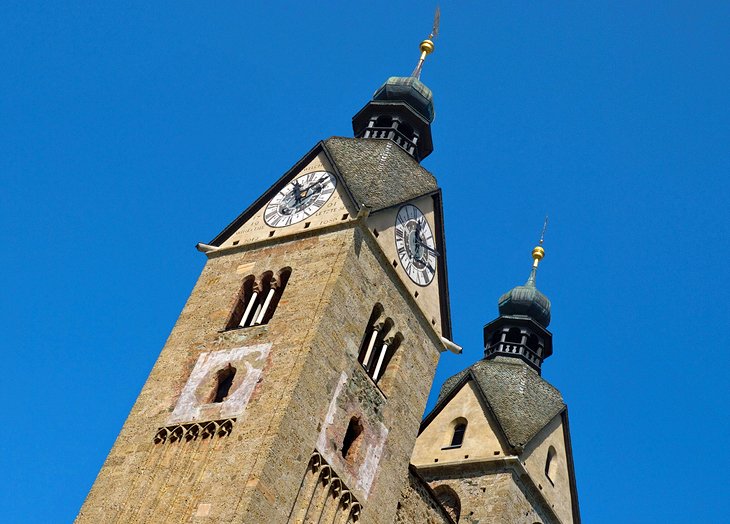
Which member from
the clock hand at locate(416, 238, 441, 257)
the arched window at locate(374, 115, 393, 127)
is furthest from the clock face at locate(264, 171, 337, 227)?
the arched window at locate(374, 115, 393, 127)

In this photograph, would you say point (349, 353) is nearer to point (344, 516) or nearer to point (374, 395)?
point (374, 395)

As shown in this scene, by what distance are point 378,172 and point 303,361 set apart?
733 centimetres

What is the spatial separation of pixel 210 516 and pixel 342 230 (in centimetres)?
776

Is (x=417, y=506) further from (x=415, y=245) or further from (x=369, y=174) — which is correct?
(x=369, y=174)

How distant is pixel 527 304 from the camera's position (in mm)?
38875

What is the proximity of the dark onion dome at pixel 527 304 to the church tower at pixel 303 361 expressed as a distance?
10.3 m

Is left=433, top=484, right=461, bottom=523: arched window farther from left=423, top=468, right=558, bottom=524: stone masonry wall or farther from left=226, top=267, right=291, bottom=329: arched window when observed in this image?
left=226, top=267, right=291, bottom=329: arched window

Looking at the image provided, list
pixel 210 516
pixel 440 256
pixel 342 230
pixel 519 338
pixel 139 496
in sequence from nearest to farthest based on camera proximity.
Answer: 1. pixel 210 516
2. pixel 139 496
3. pixel 342 230
4. pixel 440 256
5. pixel 519 338

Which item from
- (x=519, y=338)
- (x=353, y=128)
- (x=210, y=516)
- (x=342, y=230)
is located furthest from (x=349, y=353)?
Answer: (x=519, y=338)

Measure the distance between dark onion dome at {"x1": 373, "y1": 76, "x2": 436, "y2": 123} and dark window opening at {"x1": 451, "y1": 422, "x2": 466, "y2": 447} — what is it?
8.83 m

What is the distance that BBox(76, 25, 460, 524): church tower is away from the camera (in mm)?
21594

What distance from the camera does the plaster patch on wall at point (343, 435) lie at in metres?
22.9

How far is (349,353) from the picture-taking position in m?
24.2

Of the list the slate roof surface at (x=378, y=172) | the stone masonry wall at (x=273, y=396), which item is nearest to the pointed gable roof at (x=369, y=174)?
the slate roof surface at (x=378, y=172)
